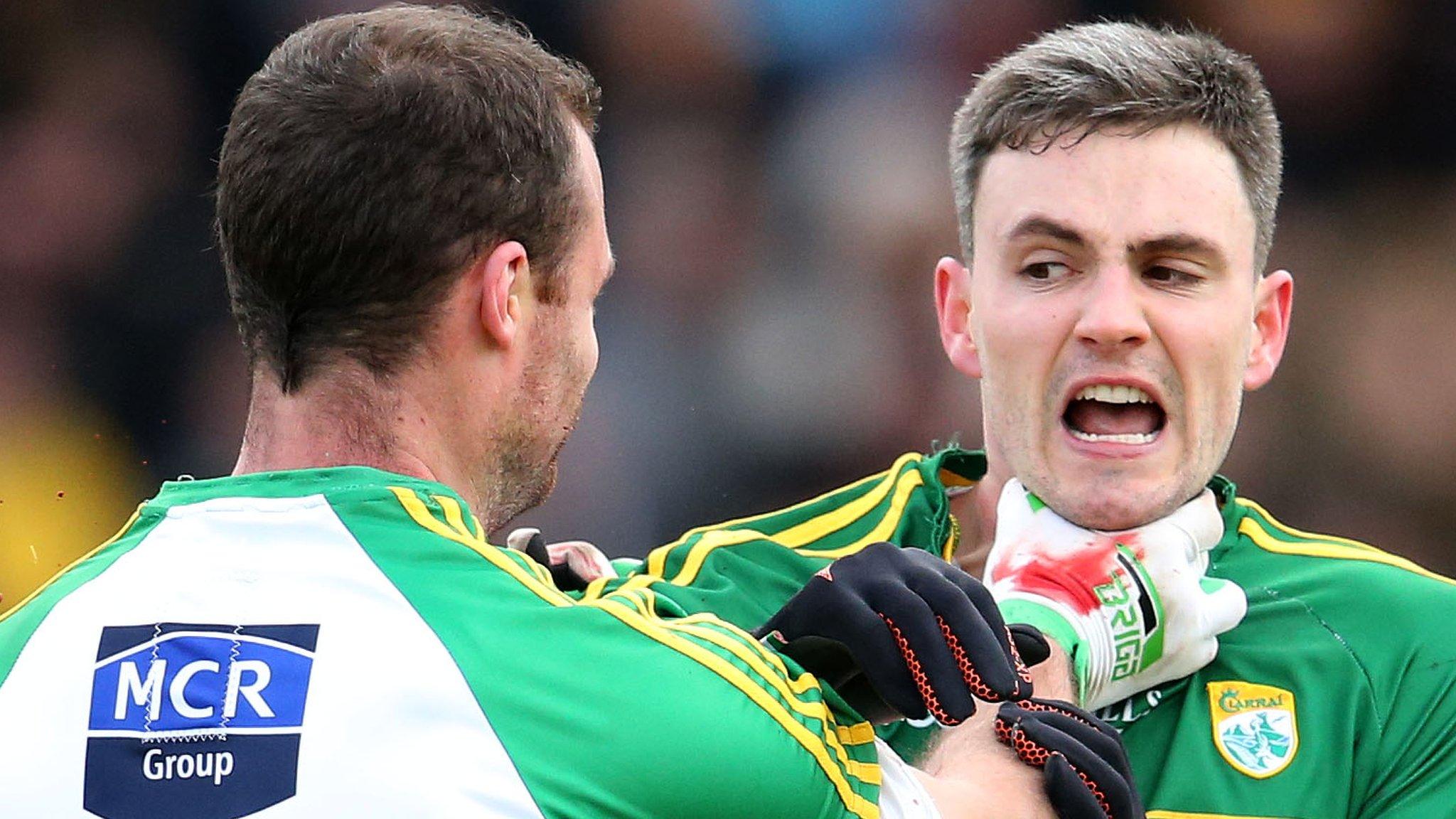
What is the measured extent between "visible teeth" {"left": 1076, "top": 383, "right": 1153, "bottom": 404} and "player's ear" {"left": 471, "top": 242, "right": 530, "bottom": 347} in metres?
0.95

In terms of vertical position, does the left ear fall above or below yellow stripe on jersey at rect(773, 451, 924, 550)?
above

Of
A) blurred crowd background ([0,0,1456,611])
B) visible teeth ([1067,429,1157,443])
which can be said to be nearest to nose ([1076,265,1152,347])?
visible teeth ([1067,429,1157,443])

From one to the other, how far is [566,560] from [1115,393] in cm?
81

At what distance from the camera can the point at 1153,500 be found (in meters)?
2.49

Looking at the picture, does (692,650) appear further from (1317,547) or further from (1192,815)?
(1317,547)

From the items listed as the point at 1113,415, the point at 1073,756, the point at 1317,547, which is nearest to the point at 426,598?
the point at 1073,756

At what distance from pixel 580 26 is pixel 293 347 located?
11.3ft

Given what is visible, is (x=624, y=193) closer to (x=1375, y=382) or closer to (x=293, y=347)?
(x=1375, y=382)

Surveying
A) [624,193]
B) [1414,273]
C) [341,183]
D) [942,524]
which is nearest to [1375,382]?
[1414,273]

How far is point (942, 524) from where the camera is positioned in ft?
8.77

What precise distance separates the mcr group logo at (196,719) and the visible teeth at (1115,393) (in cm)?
127

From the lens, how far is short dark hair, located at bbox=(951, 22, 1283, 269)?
251cm

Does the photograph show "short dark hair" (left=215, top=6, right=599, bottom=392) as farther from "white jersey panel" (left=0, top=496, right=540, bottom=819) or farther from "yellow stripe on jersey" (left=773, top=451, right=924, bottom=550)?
"yellow stripe on jersey" (left=773, top=451, right=924, bottom=550)

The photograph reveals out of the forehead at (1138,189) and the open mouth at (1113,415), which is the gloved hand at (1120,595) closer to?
the open mouth at (1113,415)
